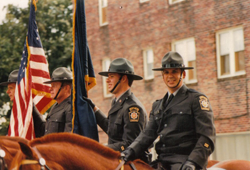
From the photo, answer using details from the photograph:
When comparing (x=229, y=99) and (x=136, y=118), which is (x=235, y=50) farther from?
(x=136, y=118)

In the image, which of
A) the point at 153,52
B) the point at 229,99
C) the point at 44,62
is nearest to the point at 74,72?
the point at 44,62

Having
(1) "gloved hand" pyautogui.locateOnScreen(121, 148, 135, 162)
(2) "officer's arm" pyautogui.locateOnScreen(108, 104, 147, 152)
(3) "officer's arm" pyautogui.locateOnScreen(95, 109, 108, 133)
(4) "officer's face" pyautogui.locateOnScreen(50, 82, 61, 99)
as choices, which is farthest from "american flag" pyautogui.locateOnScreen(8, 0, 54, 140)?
(1) "gloved hand" pyautogui.locateOnScreen(121, 148, 135, 162)

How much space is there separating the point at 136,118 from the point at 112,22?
17.3m

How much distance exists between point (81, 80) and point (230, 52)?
486 inches

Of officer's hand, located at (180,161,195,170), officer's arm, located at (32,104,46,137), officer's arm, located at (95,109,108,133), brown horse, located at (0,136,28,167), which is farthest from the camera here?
officer's arm, located at (32,104,46,137)

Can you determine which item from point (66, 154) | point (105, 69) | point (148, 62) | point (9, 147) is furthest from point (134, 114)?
point (105, 69)

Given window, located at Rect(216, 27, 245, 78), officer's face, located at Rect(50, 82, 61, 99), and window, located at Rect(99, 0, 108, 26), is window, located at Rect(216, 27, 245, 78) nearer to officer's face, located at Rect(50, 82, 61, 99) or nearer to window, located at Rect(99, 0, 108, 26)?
window, located at Rect(99, 0, 108, 26)

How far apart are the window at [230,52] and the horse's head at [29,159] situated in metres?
14.7

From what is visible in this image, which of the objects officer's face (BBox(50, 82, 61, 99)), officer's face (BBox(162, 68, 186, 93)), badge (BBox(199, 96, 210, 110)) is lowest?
badge (BBox(199, 96, 210, 110))

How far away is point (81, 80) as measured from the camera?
7.01 m

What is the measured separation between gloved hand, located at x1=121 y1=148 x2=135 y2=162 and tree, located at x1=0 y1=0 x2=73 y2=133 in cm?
1617

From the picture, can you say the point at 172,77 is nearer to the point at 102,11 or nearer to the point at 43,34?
the point at 102,11

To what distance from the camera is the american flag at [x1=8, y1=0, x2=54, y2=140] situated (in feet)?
30.9

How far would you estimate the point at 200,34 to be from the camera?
19.3 m
